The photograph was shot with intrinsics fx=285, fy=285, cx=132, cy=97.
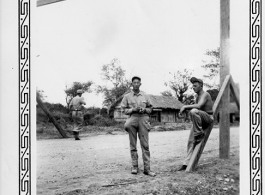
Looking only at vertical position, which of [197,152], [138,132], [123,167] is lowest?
[123,167]

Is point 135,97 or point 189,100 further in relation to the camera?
point 135,97

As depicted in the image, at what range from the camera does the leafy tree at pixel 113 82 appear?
107 inches

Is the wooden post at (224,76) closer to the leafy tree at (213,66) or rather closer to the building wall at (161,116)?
the leafy tree at (213,66)

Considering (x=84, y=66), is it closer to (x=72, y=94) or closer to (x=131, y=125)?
(x=72, y=94)

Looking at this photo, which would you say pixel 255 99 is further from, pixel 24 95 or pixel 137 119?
pixel 24 95

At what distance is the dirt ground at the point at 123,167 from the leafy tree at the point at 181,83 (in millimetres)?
353

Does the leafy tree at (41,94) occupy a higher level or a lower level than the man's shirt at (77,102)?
higher

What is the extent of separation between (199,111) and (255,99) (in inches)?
18.6

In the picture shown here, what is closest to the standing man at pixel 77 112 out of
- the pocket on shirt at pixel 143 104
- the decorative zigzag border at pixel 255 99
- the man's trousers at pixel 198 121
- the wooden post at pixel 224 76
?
the pocket on shirt at pixel 143 104

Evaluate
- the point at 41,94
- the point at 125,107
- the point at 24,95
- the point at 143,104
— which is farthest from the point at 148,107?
the point at 24,95

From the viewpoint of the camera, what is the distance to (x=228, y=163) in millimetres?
2531

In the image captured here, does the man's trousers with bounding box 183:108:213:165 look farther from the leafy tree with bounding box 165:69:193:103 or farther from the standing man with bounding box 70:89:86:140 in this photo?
the standing man with bounding box 70:89:86:140

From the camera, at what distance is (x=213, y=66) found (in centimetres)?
254

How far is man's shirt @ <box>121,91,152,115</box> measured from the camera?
2709 millimetres
